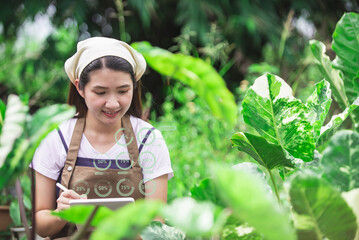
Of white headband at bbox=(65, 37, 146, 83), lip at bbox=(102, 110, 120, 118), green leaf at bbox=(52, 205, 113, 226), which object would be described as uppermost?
white headband at bbox=(65, 37, 146, 83)

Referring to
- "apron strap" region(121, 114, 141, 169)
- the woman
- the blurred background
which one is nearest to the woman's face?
the woman

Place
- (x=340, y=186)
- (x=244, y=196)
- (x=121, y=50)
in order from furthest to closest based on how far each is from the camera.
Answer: (x=121, y=50), (x=340, y=186), (x=244, y=196)

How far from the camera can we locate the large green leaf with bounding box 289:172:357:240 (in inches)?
14.2

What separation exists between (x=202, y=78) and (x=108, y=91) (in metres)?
0.54

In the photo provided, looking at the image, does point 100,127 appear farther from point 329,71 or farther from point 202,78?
point 202,78

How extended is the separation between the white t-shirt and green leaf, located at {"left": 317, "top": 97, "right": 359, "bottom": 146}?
1.42ft

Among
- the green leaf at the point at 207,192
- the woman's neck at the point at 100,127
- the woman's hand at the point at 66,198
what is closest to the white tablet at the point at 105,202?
the woman's hand at the point at 66,198

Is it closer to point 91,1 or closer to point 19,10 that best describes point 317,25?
point 91,1

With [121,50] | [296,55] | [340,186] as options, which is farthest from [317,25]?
[340,186]

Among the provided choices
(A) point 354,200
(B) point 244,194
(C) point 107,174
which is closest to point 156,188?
(C) point 107,174

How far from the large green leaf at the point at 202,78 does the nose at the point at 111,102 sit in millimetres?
511

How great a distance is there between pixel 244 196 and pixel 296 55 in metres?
4.27

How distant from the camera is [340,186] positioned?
1.42ft

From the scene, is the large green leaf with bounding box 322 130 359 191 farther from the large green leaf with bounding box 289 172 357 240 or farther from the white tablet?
the white tablet
